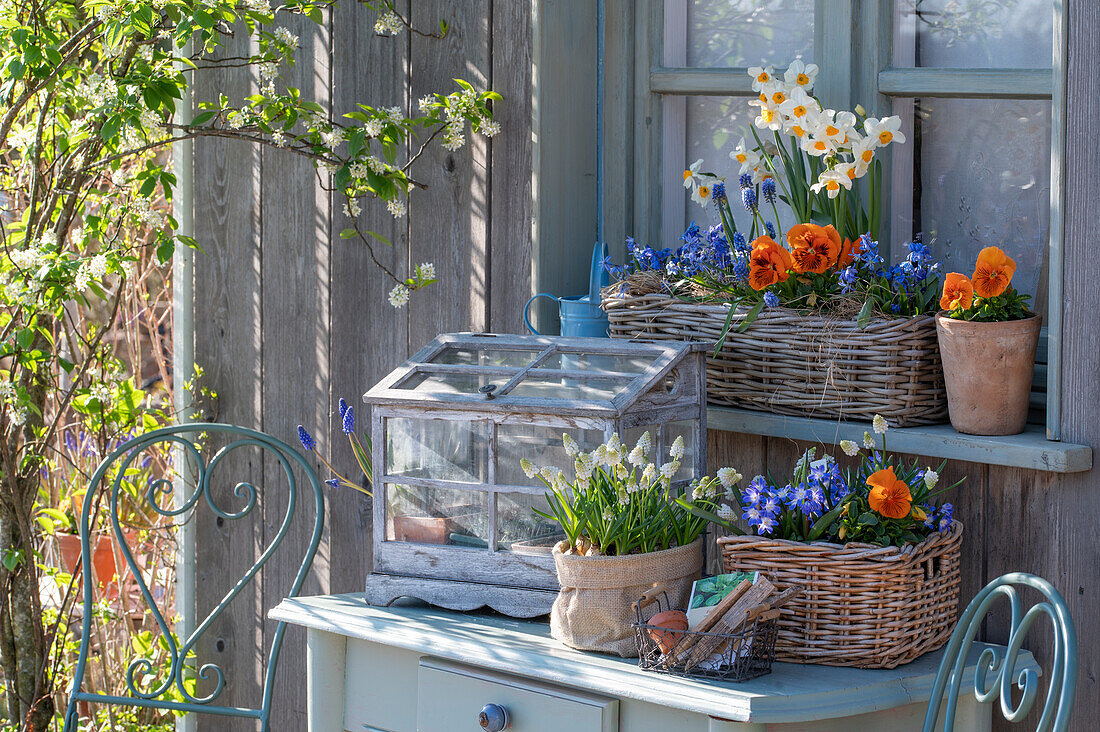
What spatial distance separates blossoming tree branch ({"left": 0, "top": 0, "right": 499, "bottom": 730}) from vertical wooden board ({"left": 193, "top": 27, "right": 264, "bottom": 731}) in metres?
0.10

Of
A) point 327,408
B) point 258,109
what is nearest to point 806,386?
point 327,408

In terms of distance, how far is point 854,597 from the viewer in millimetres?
1538

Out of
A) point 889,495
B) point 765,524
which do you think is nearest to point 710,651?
point 765,524

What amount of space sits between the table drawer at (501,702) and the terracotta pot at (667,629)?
110mm

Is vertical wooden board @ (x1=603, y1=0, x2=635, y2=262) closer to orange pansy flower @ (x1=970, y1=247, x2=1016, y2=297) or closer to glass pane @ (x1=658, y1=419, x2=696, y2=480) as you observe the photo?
glass pane @ (x1=658, y1=419, x2=696, y2=480)

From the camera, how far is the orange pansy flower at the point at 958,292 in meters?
1.61

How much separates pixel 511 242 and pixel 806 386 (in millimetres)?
705

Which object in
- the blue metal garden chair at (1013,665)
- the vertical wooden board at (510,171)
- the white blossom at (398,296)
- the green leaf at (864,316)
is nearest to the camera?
the blue metal garden chair at (1013,665)

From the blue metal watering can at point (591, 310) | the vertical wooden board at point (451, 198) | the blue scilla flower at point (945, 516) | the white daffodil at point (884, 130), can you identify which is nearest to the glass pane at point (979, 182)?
the white daffodil at point (884, 130)

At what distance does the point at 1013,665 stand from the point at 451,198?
143 centimetres

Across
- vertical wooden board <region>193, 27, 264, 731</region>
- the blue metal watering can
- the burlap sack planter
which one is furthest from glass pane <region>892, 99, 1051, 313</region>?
vertical wooden board <region>193, 27, 264, 731</region>

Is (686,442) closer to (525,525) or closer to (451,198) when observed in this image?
(525,525)

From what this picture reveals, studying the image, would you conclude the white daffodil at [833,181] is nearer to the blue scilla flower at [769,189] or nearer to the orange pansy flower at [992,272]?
the blue scilla flower at [769,189]

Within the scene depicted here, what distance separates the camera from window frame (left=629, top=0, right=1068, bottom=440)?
1.63m
